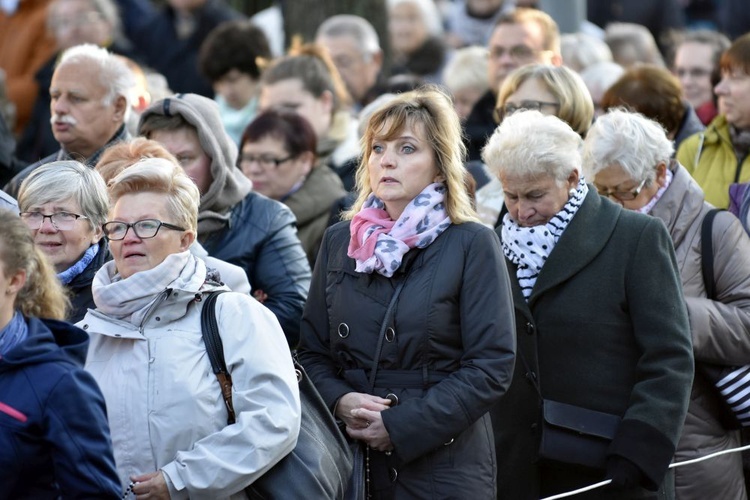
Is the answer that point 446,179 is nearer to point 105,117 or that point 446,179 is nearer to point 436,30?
point 105,117

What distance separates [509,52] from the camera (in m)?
7.85

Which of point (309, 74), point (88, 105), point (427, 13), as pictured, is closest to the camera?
point (88, 105)

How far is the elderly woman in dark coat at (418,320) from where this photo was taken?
446cm

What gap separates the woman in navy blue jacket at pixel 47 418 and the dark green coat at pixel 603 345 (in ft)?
6.13

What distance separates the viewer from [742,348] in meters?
5.11

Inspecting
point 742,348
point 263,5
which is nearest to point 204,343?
point 742,348

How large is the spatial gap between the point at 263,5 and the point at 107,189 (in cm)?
915

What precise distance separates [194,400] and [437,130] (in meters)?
1.31

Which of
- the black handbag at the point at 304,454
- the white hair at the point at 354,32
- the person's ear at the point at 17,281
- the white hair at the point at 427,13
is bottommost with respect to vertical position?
the white hair at the point at 427,13

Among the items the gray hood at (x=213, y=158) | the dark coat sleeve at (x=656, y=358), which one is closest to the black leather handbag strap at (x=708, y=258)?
the dark coat sleeve at (x=656, y=358)

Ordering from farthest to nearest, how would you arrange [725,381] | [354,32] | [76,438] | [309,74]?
[354,32]
[309,74]
[725,381]
[76,438]

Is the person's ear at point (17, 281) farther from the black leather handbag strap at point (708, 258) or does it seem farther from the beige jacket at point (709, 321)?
the black leather handbag strap at point (708, 258)

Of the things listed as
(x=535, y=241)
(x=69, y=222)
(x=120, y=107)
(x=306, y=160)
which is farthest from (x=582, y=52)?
A: (x=69, y=222)

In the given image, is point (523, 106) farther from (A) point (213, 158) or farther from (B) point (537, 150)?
(A) point (213, 158)
